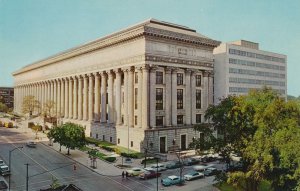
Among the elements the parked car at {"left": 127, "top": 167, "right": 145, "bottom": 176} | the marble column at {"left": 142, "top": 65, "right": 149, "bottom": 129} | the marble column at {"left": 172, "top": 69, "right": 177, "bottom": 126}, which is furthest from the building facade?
the parked car at {"left": 127, "top": 167, "right": 145, "bottom": 176}

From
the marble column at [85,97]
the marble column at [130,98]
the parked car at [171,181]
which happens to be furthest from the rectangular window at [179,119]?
the marble column at [85,97]

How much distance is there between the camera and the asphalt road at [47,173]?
52250mm

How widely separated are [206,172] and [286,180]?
20.0 meters

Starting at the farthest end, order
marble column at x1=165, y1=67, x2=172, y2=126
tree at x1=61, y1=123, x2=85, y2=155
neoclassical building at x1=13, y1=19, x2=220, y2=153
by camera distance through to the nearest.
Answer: marble column at x1=165, y1=67, x2=172, y2=126
neoclassical building at x1=13, y1=19, x2=220, y2=153
tree at x1=61, y1=123, x2=85, y2=155

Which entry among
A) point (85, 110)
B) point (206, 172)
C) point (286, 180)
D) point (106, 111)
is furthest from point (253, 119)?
point (85, 110)

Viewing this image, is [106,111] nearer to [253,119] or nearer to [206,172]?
[206,172]

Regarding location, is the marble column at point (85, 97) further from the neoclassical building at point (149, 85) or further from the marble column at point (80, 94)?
the marble column at point (80, 94)

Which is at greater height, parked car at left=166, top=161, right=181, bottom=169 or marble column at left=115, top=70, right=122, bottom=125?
marble column at left=115, top=70, right=122, bottom=125

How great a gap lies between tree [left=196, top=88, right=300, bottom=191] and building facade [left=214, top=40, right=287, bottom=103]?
228 feet

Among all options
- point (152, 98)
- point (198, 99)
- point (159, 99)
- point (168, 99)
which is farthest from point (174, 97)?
point (198, 99)

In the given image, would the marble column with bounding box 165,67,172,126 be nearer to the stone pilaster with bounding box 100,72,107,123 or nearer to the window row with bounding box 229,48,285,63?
the stone pilaster with bounding box 100,72,107,123

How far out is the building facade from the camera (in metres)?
116

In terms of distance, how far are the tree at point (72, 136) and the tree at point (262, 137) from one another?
37.5 metres

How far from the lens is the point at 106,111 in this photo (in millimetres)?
98625
